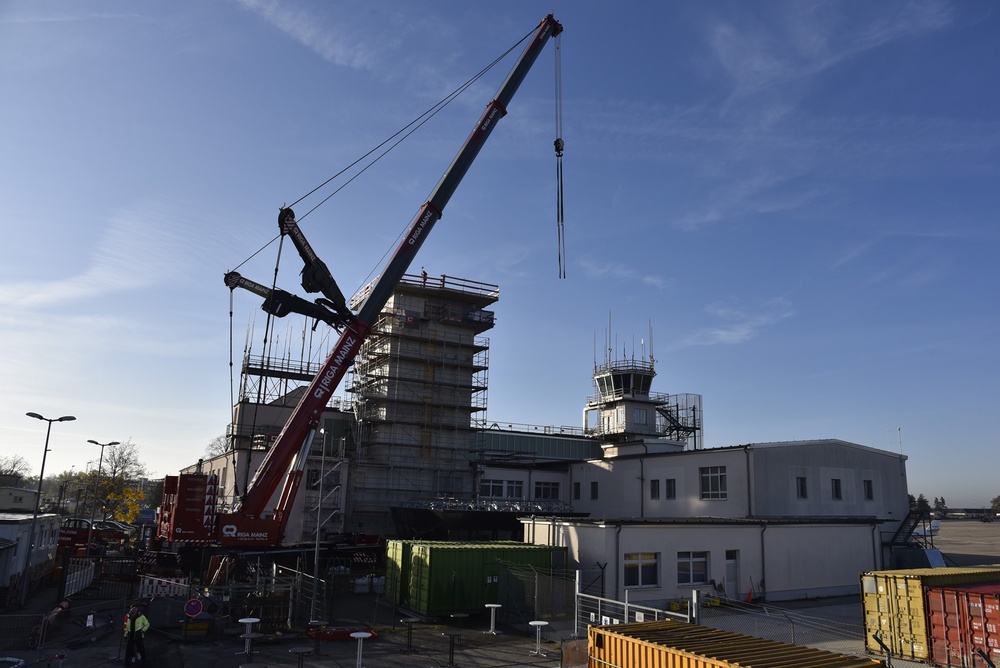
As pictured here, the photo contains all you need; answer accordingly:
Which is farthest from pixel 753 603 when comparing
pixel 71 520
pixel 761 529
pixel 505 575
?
pixel 71 520

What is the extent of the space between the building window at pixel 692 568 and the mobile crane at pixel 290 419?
17241mm

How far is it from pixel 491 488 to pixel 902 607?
3629cm

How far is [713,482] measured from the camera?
4044 cm

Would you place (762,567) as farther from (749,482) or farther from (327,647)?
(327,647)

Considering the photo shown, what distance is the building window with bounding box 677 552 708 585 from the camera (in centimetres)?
2888

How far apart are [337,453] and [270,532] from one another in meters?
20.2

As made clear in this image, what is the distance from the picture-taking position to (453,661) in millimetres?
19391

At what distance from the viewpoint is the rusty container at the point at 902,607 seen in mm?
20516

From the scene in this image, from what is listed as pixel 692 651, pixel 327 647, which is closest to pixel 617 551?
pixel 327 647

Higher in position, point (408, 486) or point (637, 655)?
point (408, 486)

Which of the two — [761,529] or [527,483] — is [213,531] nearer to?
[761,529]

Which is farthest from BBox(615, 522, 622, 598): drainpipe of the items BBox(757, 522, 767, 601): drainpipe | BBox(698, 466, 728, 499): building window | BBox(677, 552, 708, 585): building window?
BBox(698, 466, 728, 499): building window

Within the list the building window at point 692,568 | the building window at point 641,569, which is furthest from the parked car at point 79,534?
the building window at point 692,568

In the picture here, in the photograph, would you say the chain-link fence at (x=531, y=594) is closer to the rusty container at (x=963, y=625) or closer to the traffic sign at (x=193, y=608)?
the traffic sign at (x=193, y=608)
